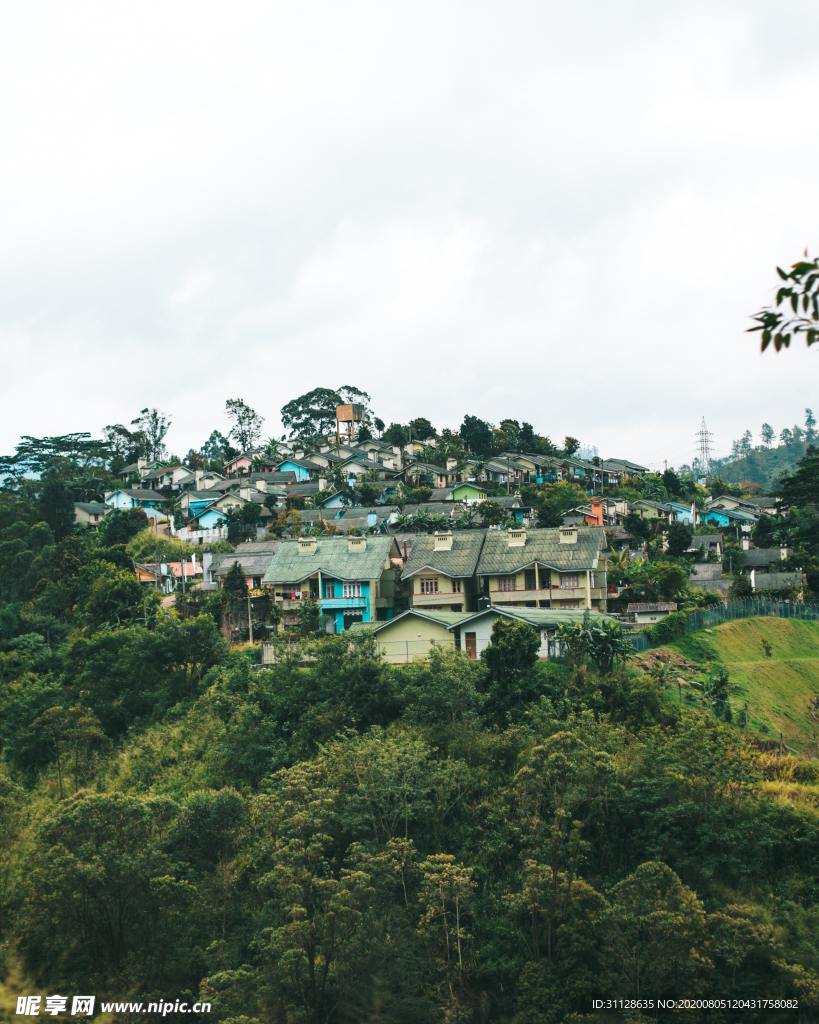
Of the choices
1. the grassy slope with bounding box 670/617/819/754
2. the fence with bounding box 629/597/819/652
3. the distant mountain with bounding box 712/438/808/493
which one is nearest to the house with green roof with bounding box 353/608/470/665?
the fence with bounding box 629/597/819/652

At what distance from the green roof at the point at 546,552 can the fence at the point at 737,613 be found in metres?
4.24

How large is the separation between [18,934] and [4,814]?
3.92 meters

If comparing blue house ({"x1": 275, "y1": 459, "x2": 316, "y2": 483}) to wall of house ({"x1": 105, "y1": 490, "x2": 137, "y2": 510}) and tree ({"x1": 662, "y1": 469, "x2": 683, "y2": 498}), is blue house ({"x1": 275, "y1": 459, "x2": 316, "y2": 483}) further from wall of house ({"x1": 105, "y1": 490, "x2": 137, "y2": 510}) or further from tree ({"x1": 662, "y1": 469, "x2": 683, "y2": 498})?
tree ({"x1": 662, "y1": 469, "x2": 683, "y2": 498})

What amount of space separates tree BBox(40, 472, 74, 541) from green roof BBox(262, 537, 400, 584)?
15.4 meters

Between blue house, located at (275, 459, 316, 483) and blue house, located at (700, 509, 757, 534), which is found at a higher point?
blue house, located at (275, 459, 316, 483)

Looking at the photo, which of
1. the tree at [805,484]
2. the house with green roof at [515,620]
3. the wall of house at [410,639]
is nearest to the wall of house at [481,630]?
the house with green roof at [515,620]

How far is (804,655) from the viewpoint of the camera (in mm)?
31531

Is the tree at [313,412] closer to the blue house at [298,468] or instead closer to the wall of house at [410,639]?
the blue house at [298,468]

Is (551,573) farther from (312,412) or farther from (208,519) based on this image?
(312,412)

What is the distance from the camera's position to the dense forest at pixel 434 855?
1709 cm

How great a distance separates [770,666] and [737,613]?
11.3 ft

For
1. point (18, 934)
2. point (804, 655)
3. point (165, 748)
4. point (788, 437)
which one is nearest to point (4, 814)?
point (18, 934)

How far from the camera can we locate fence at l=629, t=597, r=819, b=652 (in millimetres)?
28516

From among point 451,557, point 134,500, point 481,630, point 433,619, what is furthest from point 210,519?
point 481,630
